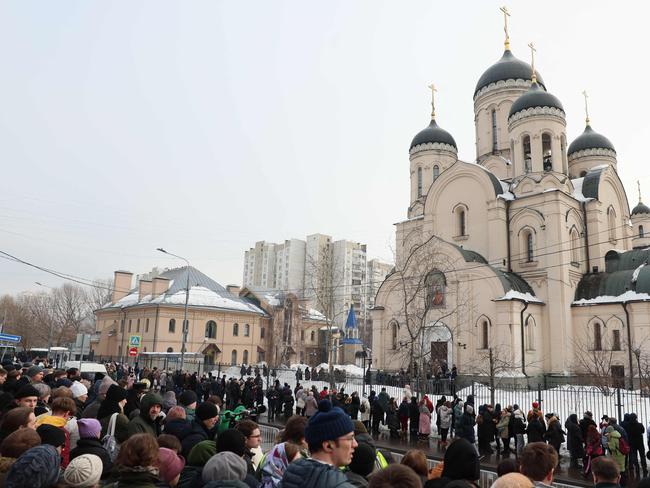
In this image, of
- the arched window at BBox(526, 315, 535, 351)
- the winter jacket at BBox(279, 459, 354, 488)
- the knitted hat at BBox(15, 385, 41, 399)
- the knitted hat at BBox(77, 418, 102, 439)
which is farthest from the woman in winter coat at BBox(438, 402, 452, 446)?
the arched window at BBox(526, 315, 535, 351)

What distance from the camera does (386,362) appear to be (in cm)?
3681

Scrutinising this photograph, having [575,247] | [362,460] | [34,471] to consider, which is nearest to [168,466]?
[34,471]

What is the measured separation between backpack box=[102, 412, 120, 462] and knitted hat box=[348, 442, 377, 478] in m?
3.22

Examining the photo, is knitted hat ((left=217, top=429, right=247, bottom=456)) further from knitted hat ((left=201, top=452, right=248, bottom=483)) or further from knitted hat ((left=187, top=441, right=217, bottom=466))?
knitted hat ((left=201, top=452, right=248, bottom=483))

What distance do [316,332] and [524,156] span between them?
30989 millimetres

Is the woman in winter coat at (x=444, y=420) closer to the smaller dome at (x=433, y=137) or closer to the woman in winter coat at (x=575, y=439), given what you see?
the woman in winter coat at (x=575, y=439)

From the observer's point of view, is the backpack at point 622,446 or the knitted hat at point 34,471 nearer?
the knitted hat at point 34,471

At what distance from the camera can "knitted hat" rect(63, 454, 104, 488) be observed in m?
3.81

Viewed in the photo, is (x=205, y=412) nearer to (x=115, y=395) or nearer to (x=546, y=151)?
(x=115, y=395)

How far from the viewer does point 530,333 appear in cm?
3291

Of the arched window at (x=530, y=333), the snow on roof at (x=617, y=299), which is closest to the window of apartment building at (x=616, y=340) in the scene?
the snow on roof at (x=617, y=299)

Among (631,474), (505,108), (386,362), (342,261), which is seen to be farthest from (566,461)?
(342,261)

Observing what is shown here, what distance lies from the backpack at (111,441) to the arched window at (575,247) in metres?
33.8

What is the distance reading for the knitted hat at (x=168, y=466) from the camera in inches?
172
